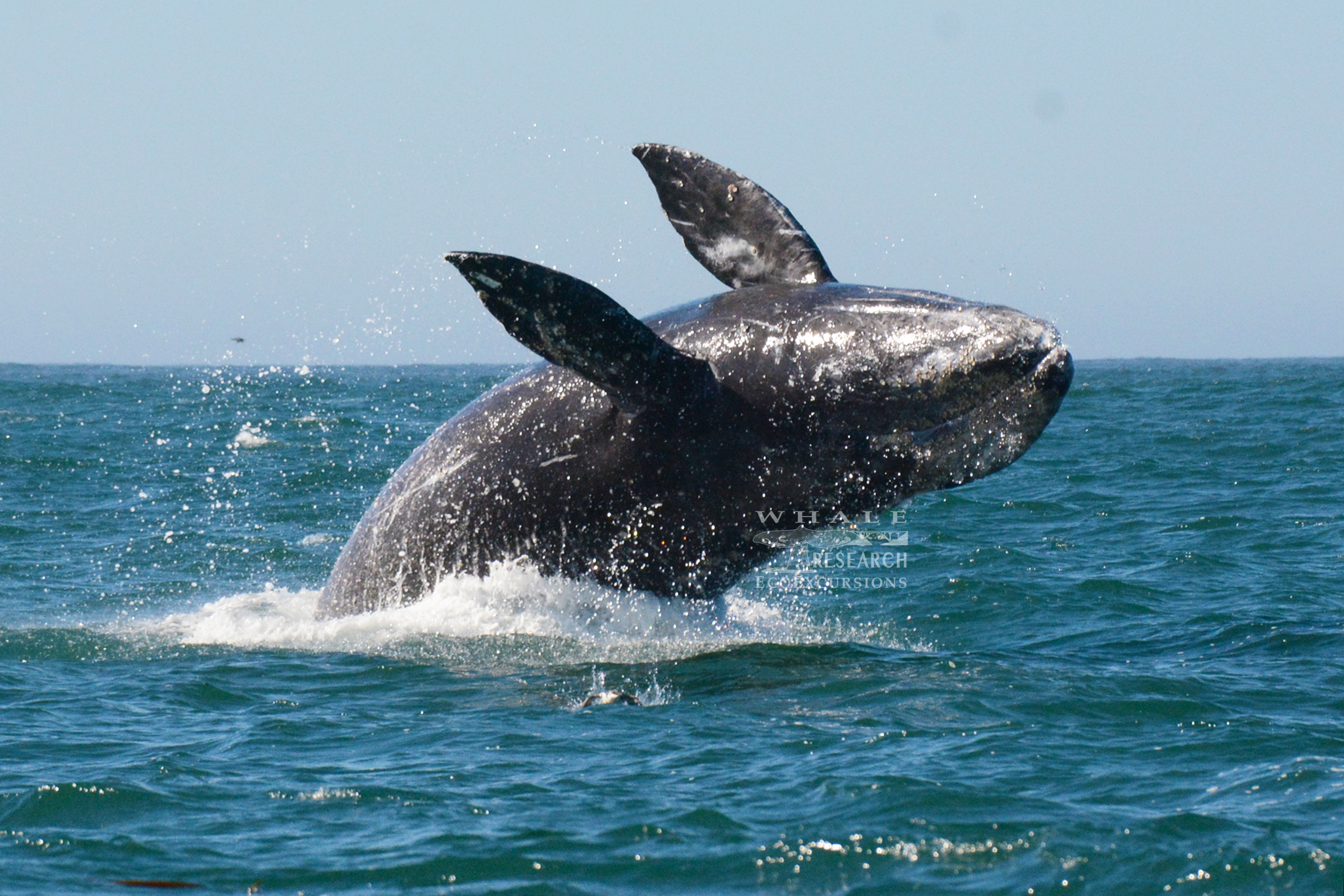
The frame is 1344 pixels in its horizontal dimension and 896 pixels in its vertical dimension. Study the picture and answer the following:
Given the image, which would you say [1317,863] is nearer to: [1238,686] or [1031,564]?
[1238,686]

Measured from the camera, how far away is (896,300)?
1068 cm

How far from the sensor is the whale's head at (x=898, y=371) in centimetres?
1014

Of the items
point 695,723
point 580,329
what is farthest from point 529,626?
point 580,329

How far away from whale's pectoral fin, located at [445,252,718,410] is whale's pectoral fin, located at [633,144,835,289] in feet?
4.55

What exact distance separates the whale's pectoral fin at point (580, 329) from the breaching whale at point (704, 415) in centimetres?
1

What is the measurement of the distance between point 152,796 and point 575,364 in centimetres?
389

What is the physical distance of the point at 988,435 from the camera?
10.3 meters

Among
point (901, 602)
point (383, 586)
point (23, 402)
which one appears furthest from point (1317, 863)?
point (23, 402)

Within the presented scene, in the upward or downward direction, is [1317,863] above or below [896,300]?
below

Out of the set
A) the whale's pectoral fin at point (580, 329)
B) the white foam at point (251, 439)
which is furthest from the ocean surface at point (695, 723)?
the white foam at point (251, 439)

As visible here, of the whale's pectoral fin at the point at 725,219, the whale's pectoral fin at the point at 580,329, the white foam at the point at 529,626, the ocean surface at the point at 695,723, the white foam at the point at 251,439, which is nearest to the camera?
the ocean surface at the point at 695,723

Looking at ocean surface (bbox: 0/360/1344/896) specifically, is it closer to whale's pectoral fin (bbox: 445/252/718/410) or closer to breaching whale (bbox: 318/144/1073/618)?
breaching whale (bbox: 318/144/1073/618)

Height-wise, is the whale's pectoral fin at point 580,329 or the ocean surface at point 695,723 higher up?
the whale's pectoral fin at point 580,329

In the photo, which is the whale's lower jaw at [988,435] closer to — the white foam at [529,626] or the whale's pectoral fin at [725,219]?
the whale's pectoral fin at [725,219]
